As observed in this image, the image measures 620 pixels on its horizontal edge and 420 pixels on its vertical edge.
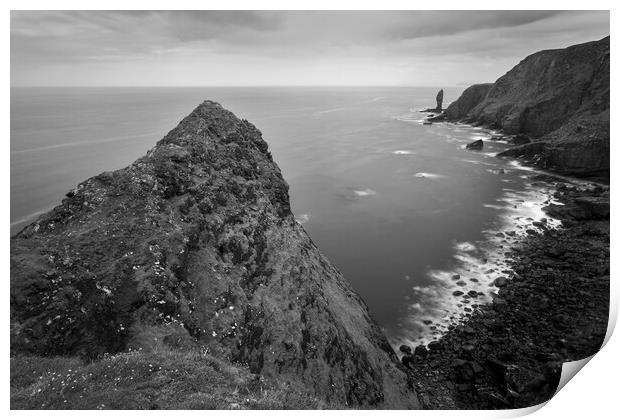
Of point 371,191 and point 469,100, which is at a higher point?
point 469,100

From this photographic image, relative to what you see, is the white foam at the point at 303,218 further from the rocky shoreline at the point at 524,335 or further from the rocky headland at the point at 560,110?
the rocky headland at the point at 560,110

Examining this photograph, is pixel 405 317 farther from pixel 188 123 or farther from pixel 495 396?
pixel 188 123

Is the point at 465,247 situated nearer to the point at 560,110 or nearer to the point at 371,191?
the point at 371,191

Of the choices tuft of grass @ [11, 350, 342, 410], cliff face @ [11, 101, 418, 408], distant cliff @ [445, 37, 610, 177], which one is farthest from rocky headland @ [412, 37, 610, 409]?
tuft of grass @ [11, 350, 342, 410]

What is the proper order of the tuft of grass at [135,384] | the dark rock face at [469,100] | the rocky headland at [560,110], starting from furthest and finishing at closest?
the dark rock face at [469,100]
the rocky headland at [560,110]
the tuft of grass at [135,384]

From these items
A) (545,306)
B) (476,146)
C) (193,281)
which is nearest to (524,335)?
(545,306)

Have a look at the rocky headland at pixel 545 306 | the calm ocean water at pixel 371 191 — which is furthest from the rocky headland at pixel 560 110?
the calm ocean water at pixel 371 191
